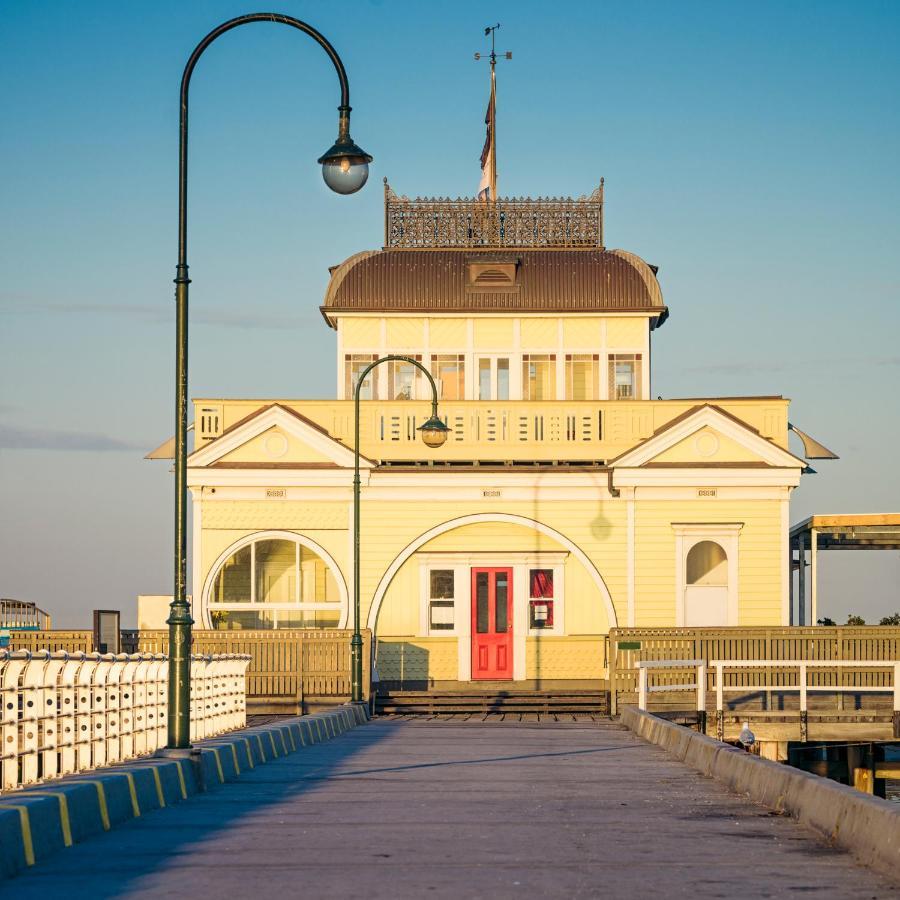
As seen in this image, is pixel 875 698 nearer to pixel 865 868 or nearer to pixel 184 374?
pixel 184 374

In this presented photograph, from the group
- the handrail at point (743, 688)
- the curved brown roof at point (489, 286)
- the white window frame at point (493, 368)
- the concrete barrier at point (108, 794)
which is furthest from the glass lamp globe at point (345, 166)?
the white window frame at point (493, 368)

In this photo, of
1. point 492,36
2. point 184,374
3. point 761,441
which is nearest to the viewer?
point 184,374

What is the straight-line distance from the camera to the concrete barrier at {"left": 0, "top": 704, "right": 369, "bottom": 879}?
31.5ft

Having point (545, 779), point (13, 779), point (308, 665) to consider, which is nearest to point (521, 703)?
point (308, 665)

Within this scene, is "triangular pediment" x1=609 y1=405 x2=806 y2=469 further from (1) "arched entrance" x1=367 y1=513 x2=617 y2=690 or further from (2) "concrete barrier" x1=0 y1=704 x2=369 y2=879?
(2) "concrete barrier" x1=0 y1=704 x2=369 y2=879

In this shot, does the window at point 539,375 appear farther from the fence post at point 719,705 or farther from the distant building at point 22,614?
the distant building at point 22,614

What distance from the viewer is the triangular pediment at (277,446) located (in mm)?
37469

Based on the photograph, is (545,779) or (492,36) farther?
(492,36)

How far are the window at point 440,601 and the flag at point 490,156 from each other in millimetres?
12031

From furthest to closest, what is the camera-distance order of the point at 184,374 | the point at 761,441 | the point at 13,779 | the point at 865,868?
the point at 761,441
the point at 184,374
the point at 13,779
the point at 865,868

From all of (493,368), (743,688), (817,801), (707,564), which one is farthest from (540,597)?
(817,801)

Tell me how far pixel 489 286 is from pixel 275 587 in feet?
31.6

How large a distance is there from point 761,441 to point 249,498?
11.7m

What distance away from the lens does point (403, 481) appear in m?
37.6
